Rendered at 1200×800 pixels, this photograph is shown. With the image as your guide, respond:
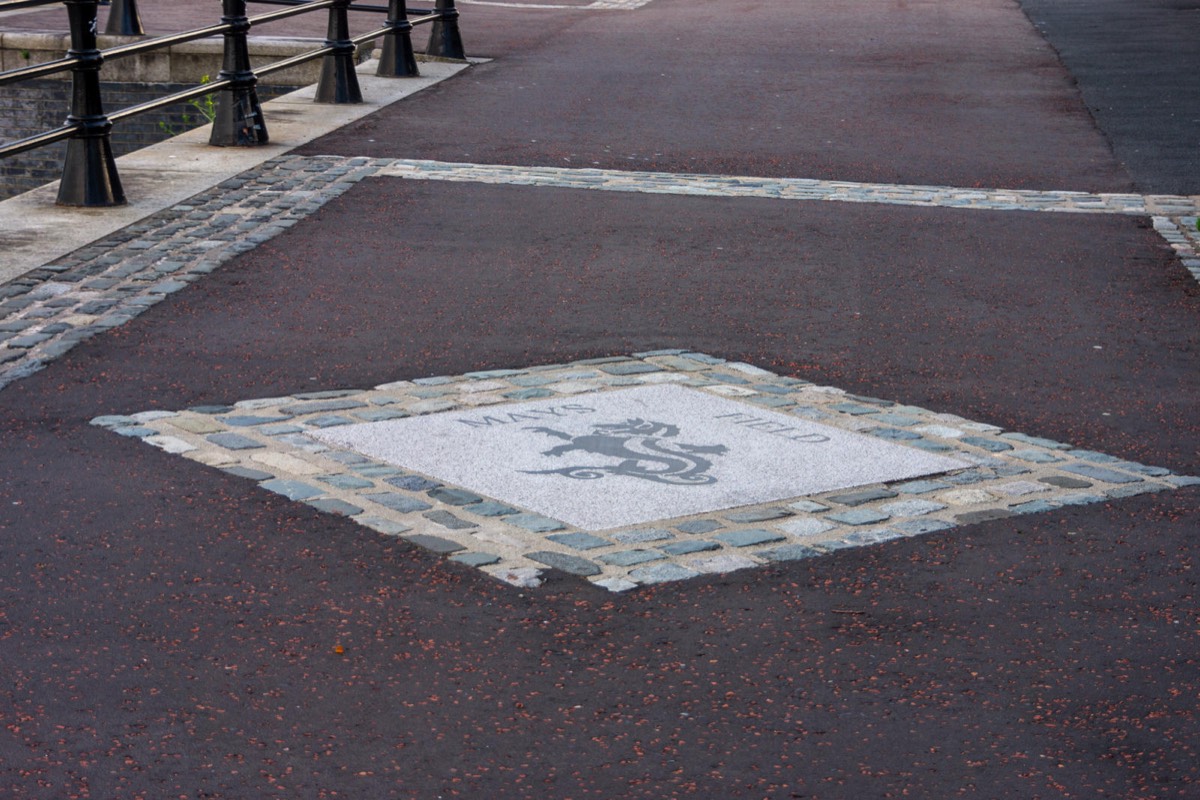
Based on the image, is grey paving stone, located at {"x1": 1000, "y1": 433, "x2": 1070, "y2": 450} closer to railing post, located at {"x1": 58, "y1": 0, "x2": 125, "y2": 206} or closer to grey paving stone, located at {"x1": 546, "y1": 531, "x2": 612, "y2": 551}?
grey paving stone, located at {"x1": 546, "y1": 531, "x2": 612, "y2": 551}

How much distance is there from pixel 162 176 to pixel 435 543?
22.3 ft

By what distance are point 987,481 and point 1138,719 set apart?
1.79m

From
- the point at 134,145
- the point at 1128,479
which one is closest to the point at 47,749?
the point at 1128,479

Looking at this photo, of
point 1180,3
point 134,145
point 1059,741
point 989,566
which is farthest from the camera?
point 1180,3

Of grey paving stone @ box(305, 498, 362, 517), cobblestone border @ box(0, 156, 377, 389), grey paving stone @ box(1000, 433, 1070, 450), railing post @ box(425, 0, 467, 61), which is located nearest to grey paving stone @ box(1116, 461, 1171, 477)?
grey paving stone @ box(1000, 433, 1070, 450)

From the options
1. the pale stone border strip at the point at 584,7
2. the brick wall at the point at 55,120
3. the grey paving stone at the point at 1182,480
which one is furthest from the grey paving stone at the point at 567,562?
the pale stone border strip at the point at 584,7

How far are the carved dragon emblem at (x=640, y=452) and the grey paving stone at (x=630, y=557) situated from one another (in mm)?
649

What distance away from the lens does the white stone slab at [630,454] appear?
17.9 feet

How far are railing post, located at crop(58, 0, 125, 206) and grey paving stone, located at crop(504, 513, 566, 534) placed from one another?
5544 mm

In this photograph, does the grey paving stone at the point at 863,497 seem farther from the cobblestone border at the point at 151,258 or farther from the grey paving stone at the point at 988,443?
the cobblestone border at the point at 151,258

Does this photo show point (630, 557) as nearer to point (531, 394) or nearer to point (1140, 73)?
point (531, 394)

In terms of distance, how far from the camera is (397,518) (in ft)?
17.1

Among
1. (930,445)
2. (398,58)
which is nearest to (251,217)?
(930,445)

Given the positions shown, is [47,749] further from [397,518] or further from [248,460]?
[248,460]
